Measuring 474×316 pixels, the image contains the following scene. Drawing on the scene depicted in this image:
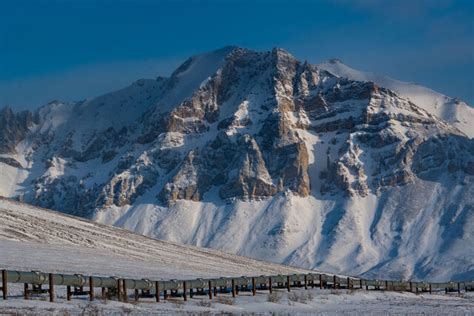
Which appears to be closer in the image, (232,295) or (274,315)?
(274,315)

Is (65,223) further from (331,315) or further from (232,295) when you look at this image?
(331,315)

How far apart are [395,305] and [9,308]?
28084mm

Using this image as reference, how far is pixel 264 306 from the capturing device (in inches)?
2269

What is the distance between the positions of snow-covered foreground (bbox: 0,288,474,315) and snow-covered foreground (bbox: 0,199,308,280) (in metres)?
23.5

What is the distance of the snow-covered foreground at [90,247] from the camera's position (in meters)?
102

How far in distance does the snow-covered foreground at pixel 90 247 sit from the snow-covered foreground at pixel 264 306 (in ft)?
77.0

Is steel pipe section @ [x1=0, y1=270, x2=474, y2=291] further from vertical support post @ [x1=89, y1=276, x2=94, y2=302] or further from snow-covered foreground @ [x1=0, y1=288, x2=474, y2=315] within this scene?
snow-covered foreground @ [x1=0, y1=288, x2=474, y2=315]

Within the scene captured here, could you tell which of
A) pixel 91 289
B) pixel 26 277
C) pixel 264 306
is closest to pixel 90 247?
pixel 264 306

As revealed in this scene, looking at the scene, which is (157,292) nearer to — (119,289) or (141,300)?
(141,300)

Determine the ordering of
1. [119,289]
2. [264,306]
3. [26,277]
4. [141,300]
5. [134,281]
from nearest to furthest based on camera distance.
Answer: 1. [26,277]
2. [119,289]
3. [141,300]
4. [134,281]
5. [264,306]

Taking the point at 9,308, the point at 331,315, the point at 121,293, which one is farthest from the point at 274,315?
the point at 9,308

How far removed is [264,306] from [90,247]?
79.7 metres

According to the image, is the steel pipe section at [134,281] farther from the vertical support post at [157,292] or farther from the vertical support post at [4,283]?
the vertical support post at [4,283]

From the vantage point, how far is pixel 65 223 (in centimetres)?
15950
